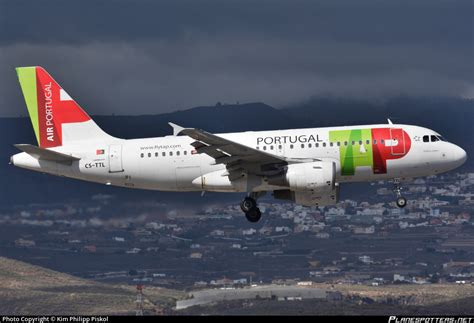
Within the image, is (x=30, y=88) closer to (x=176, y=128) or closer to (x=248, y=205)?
(x=176, y=128)

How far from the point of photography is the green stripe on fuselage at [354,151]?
65.2 m

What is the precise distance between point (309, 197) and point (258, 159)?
3.95 metres

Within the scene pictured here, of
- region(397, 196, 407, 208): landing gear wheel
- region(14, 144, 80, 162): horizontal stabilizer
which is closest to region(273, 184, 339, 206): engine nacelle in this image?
region(397, 196, 407, 208): landing gear wheel

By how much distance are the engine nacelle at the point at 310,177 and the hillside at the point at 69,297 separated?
30.9ft

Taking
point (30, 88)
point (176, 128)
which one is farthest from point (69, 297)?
point (176, 128)

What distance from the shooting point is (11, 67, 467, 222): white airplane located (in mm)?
65188

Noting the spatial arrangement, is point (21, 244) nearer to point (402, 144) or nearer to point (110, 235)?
point (110, 235)

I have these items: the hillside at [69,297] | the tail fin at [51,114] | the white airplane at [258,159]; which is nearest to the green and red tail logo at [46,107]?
the tail fin at [51,114]

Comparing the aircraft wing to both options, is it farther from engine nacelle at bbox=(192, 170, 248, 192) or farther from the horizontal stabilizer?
the horizontal stabilizer

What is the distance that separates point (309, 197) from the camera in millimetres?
67812

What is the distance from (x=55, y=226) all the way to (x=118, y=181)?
21480 millimetres

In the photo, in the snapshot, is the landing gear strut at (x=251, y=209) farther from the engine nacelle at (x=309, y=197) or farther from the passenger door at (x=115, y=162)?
the passenger door at (x=115, y=162)

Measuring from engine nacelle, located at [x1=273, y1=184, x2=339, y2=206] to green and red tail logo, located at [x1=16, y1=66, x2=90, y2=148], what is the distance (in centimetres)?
1089

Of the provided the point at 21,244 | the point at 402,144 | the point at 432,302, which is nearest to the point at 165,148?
the point at 402,144
